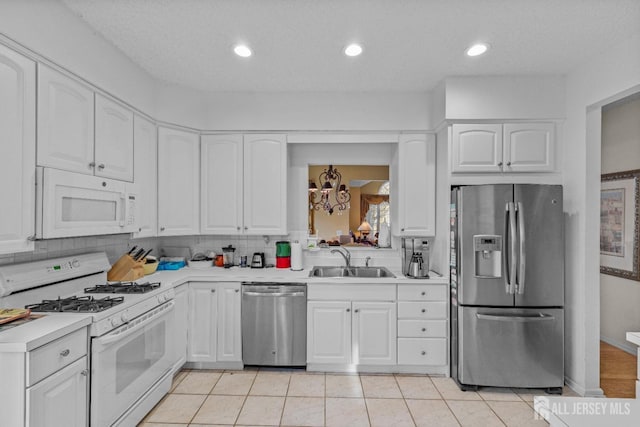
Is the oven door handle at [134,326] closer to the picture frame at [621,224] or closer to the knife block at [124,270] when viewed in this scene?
the knife block at [124,270]

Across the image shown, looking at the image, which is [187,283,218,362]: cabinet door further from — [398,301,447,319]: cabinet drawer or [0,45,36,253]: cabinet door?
[398,301,447,319]: cabinet drawer

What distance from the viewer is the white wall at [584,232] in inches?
103

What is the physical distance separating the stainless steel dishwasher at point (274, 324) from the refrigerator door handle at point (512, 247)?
169cm

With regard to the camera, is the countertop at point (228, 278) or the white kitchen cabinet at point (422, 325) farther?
the white kitchen cabinet at point (422, 325)

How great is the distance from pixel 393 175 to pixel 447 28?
1619 millimetres

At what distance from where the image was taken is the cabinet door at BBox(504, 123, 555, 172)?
9.37 ft

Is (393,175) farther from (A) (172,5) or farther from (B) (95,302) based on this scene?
(B) (95,302)

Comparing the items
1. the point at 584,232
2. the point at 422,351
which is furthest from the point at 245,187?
the point at 584,232

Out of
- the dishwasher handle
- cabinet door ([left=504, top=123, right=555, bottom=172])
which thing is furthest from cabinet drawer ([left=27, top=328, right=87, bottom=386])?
cabinet door ([left=504, top=123, right=555, bottom=172])

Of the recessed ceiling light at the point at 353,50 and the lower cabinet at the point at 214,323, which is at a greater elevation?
the recessed ceiling light at the point at 353,50

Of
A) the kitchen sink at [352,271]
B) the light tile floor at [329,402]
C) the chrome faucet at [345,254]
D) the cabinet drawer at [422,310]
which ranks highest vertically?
the chrome faucet at [345,254]

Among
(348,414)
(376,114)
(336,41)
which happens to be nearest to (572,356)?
(348,414)

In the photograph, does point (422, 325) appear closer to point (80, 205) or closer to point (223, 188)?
point (223, 188)

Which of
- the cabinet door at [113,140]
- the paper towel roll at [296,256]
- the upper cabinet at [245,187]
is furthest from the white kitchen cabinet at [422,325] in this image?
the cabinet door at [113,140]
